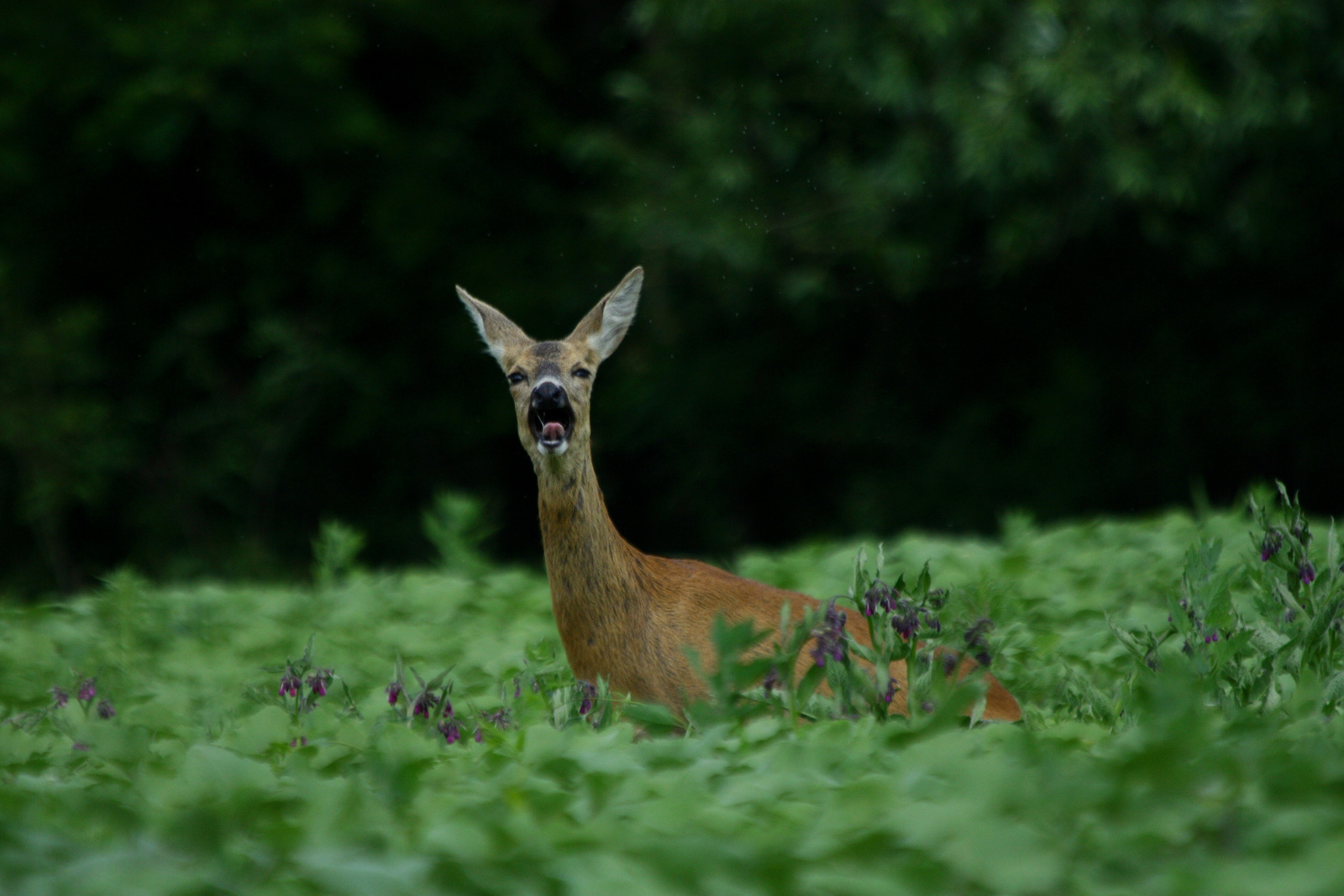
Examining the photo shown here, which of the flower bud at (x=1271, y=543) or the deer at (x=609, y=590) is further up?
the deer at (x=609, y=590)

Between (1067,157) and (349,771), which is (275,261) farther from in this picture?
(349,771)

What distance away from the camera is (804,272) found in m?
10.4

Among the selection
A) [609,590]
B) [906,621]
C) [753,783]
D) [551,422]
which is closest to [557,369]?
[551,422]

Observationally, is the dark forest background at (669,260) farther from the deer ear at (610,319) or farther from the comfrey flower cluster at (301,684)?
the comfrey flower cluster at (301,684)

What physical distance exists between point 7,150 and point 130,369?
200cm

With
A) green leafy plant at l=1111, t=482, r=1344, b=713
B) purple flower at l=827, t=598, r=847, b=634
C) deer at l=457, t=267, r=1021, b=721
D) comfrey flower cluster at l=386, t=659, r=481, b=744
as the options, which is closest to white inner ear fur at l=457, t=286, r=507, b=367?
deer at l=457, t=267, r=1021, b=721

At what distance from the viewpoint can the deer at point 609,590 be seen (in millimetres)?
4188

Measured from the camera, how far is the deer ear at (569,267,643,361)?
5152 mm

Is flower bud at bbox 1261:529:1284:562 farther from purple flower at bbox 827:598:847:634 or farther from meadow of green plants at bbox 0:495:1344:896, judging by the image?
purple flower at bbox 827:598:847:634

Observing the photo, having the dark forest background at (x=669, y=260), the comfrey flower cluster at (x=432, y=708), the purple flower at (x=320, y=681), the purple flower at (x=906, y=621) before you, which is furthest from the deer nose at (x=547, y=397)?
the dark forest background at (x=669, y=260)

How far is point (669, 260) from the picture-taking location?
445 inches

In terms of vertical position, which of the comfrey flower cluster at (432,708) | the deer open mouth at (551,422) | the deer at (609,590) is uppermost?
the deer open mouth at (551,422)

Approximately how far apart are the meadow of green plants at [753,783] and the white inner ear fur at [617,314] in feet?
4.05

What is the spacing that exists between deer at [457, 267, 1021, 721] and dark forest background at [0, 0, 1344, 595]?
4713mm
